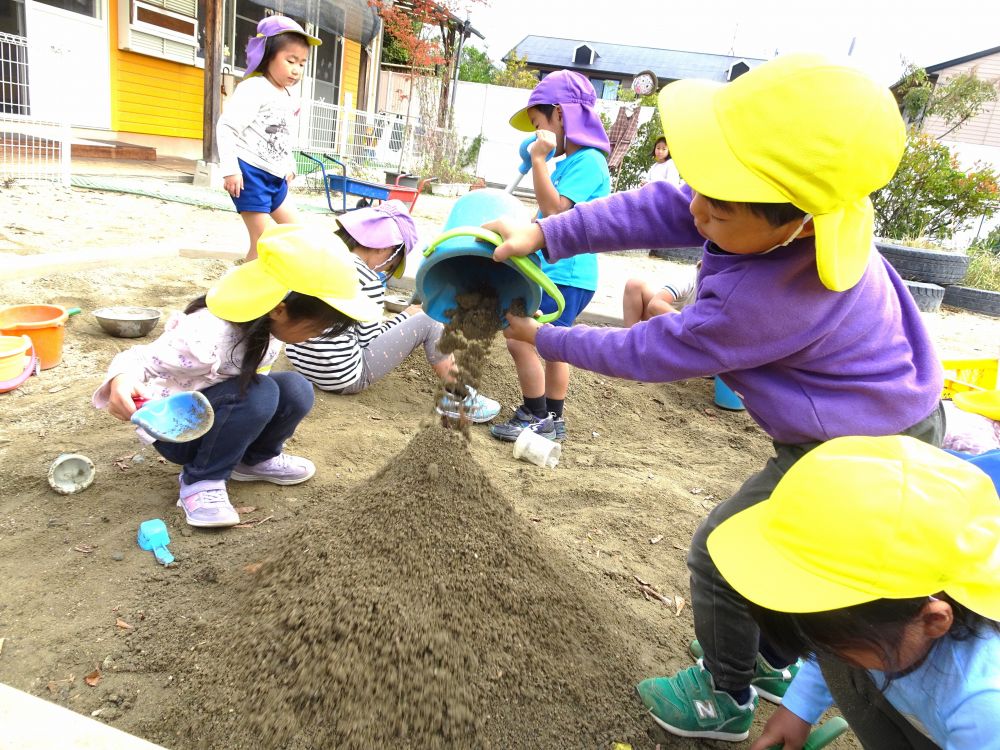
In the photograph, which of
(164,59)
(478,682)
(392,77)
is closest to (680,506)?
(478,682)

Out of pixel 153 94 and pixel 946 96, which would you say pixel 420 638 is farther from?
pixel 946 96

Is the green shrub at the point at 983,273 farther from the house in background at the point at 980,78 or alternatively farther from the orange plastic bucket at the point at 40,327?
the house in background at the point at 980,78

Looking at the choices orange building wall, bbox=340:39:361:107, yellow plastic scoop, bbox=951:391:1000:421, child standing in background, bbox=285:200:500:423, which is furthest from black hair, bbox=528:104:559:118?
orange building wall, bbox=340:39:361:107

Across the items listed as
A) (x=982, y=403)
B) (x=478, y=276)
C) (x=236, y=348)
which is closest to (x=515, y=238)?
(x=478, y=276)

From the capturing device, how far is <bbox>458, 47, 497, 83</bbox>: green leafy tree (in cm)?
2876

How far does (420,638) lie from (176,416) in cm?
92

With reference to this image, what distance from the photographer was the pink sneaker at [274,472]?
2.41 meters

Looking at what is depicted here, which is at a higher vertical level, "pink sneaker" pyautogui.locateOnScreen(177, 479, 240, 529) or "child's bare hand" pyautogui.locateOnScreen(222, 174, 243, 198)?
"child's bare hand" pyautogui.locateOnScreen(222, 174, 243, 198)

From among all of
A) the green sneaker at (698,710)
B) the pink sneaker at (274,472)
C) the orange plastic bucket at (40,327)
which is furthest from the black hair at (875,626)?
the orange plastic bucket at (40,327)

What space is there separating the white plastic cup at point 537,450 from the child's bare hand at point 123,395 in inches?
60.6

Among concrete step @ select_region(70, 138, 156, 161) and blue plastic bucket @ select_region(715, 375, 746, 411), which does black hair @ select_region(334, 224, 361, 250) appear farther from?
concrete step @ select_region(70, 138, 156, 161)

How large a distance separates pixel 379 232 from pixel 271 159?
140cm

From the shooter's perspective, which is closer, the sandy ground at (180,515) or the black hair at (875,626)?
the black hair at (875,626)

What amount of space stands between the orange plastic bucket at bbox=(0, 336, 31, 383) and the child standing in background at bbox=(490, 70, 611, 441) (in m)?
1.88
